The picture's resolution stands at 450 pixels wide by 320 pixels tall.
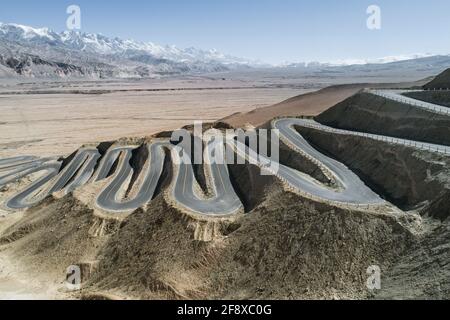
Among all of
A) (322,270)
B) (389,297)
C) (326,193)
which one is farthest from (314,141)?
(389,297)

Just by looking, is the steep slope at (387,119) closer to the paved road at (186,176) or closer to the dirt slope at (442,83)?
the paved road at (186,176)

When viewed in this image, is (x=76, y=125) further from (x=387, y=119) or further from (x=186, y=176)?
(x=387, y=119)

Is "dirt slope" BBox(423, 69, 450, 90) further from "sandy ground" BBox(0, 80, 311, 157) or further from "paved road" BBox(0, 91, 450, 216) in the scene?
"sandy ground" BBox(0, 80, 311, 157)

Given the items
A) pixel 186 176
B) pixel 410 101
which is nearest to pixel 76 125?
pixel 186 176

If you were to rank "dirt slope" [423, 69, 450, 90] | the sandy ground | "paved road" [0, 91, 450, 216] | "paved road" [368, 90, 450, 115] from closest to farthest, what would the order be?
1. "paved road" [0, 91, 450, 216]
2. "paved road" [368, 90, 450, 115]
3. "dirt slope" [423, 69, 450, 90]
4. the sandy ground

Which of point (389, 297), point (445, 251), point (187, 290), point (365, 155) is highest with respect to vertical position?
point (365, 155)

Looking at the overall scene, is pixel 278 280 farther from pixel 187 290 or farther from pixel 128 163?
pixel 128 163

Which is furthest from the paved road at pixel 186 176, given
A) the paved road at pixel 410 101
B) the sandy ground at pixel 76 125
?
the sandy ground at pixel 76 125

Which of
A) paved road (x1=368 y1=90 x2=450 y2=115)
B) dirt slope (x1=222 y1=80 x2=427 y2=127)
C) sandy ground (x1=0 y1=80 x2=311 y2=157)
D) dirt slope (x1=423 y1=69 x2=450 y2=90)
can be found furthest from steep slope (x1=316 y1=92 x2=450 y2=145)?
sandy ground (x1=0 y1=80 x2=311 y2=157)
